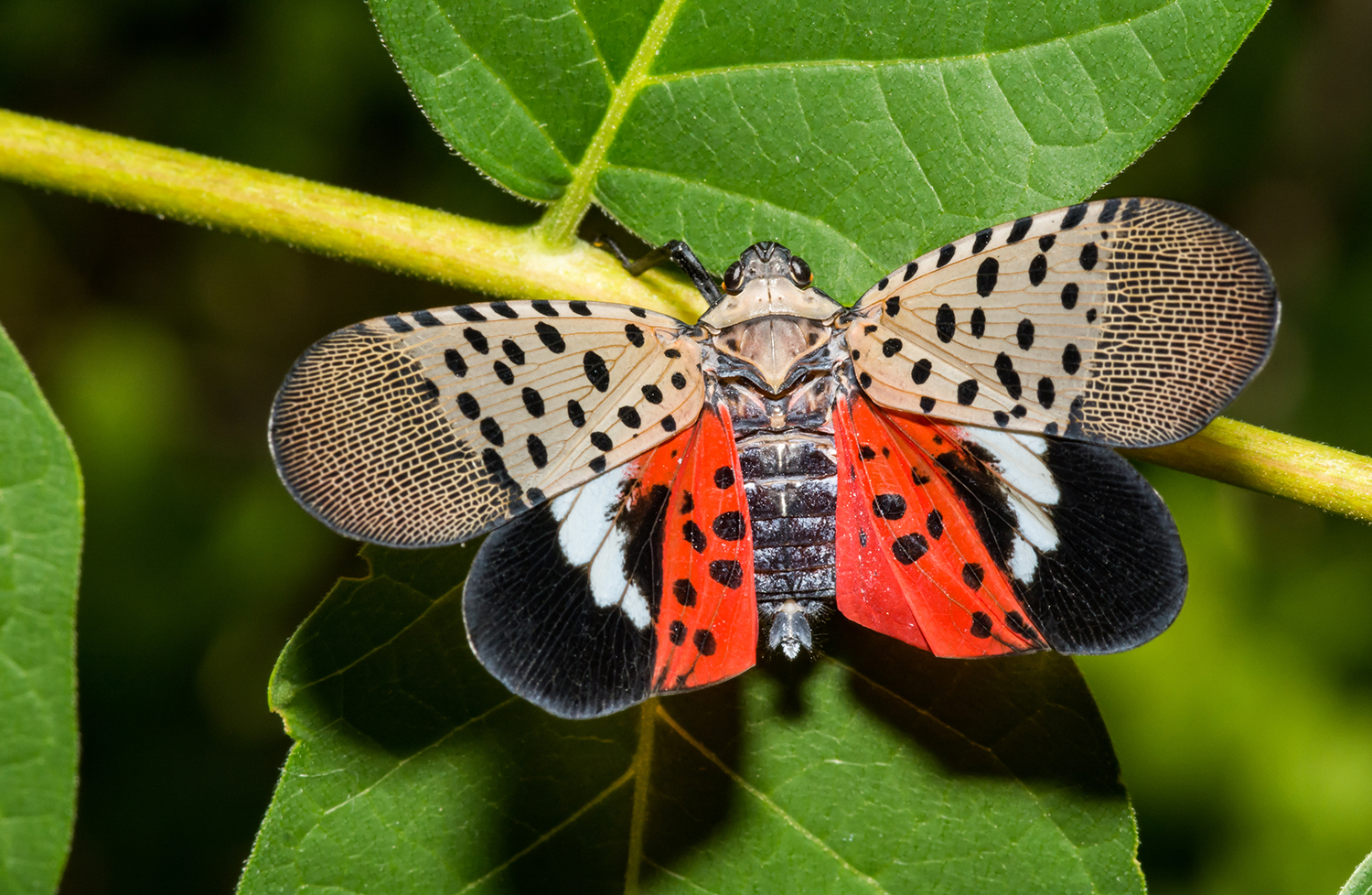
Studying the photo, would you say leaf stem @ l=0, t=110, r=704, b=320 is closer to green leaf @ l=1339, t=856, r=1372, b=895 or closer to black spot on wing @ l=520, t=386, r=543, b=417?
black spot on wing @ l=520, t=386, r=543, b=417

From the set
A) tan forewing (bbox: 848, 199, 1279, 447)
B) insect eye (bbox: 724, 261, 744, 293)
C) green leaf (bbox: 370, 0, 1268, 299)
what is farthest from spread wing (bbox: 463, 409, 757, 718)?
green leaf (bbox: 370, 0, 1268, 299)

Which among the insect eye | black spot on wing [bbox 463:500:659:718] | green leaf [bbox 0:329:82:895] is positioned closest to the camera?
green leaf [bbox 0:329:82:895]

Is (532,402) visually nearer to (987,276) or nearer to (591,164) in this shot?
(591,164)

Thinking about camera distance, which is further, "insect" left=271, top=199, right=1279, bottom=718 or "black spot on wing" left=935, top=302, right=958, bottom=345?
"black spot on wing" left=935, top=302, right=958, bottom=345

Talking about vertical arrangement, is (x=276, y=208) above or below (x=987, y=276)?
below

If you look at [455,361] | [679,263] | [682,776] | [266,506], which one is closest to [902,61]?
[679,263]

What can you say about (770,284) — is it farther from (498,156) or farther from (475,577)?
(475,577)

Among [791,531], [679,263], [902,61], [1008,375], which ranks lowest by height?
[791,531]
